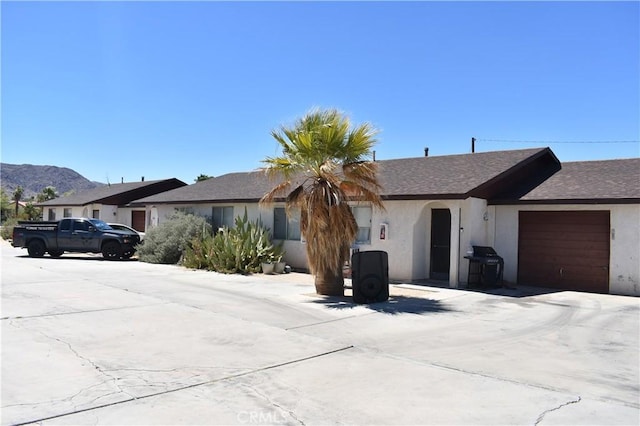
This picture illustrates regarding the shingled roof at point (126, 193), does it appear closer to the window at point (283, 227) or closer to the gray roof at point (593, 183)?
the window at point (283, 227)

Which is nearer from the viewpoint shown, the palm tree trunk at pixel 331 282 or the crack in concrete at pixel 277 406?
the crack in concrete at pixel 277 406

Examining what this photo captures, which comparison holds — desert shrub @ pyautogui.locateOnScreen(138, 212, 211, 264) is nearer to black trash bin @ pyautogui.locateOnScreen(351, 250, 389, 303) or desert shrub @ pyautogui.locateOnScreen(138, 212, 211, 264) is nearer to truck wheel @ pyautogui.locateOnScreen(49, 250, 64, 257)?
truck wheel @ pyautogui.locateOnScreen(49, 250, 64, 257)

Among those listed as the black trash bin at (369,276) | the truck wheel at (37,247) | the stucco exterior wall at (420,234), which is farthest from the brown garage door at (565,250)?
the truck wheel at (37,247)

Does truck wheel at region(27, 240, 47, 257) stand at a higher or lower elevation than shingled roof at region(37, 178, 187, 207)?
lower

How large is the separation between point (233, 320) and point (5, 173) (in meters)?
198

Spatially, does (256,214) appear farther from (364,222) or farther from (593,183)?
(593,183)

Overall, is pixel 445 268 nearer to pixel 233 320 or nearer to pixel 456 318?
pixel 456 318

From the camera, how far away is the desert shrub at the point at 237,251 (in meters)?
17.9

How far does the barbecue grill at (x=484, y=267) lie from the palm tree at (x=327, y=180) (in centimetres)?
408

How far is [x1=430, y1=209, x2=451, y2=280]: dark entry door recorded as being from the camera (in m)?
17.5

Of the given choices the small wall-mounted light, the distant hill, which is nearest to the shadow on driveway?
the small wall-mounted light

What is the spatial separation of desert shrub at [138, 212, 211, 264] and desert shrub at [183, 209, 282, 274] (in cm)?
170

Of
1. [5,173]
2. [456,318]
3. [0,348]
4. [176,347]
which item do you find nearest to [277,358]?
[176,347]

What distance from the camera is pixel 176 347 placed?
7.22 meters
